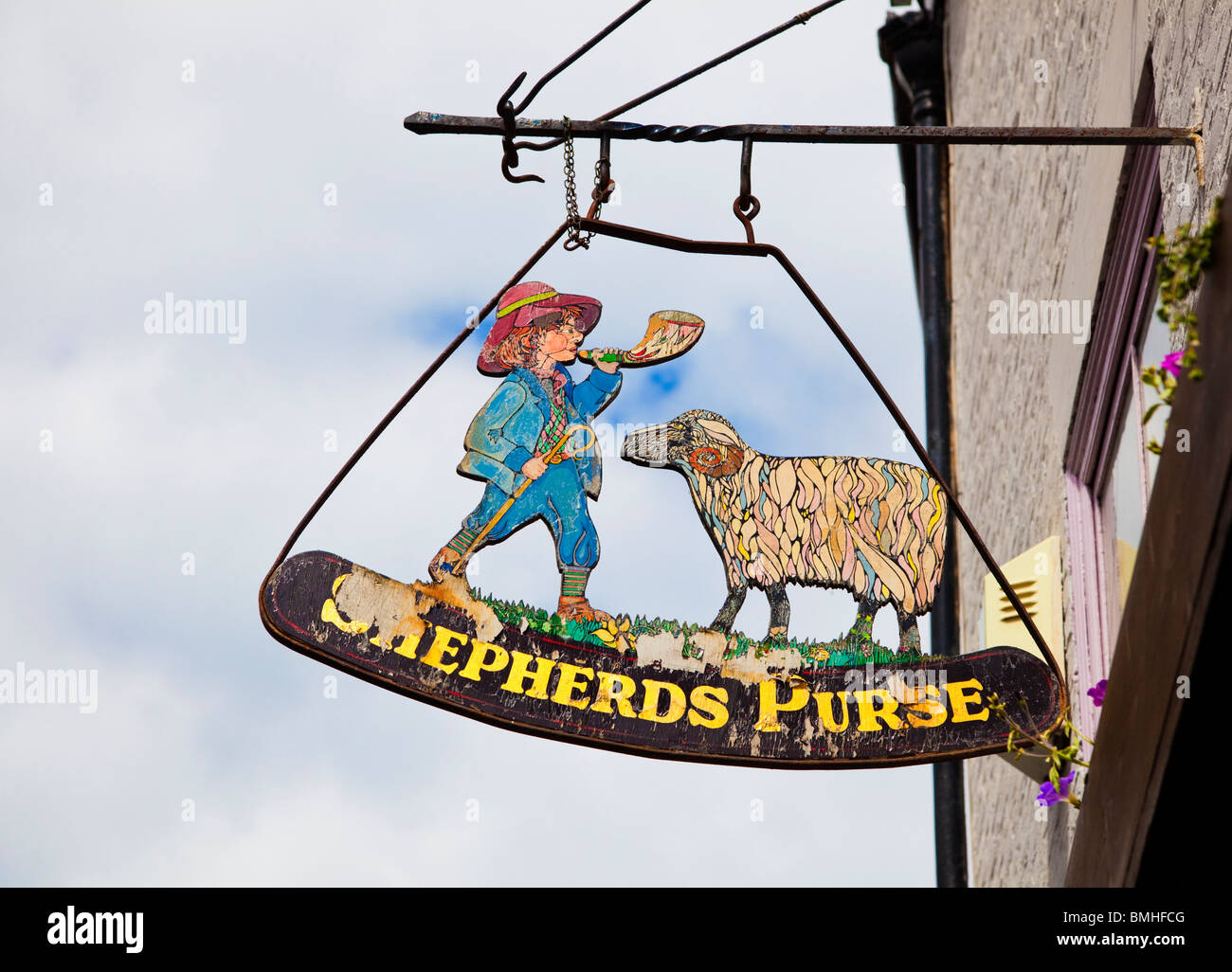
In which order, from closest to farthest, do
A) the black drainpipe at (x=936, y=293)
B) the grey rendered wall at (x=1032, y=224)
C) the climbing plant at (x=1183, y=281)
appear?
the climbing plant at (x=1183, y=281)
the grey rendered wall at (x=1032, y=224)
the black drainpipe at (x=936, y=293)

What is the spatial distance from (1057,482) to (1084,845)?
7.40ft

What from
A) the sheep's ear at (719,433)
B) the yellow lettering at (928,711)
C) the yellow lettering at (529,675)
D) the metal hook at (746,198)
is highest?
the metal hook at (746,198)

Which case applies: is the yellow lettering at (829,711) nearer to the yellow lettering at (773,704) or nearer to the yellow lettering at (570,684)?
the yellow lettering at (773,704)

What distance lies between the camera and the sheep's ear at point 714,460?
362cm

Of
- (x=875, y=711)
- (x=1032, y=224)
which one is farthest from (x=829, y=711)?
(x=1032, y=224)

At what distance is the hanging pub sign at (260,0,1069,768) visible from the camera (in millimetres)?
3275

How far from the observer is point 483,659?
10.9 ft

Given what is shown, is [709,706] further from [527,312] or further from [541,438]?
[527,312]

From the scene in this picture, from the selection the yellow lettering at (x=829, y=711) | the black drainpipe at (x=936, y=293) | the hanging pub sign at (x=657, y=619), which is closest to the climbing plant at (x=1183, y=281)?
the hanging pub sign at (x=657, y=619)
